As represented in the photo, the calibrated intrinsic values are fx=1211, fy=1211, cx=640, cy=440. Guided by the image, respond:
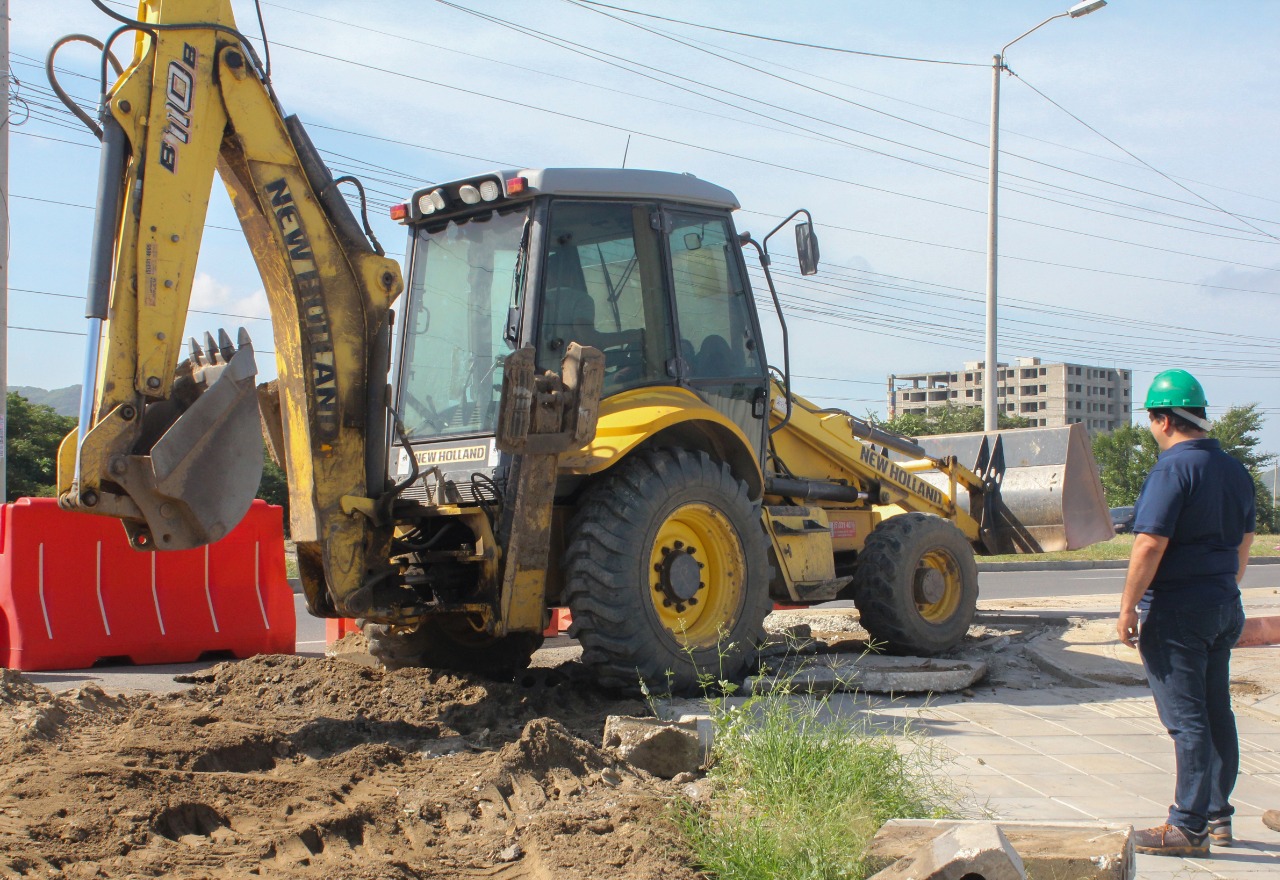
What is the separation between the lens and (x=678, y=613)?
6.76 metres

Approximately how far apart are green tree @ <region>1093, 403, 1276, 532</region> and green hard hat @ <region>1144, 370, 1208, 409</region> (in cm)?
3819

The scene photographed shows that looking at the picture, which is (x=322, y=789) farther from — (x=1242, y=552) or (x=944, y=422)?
(x=944, y=422)

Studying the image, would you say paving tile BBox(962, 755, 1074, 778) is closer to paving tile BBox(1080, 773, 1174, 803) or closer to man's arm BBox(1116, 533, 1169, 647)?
paving tile BBox(1080, 773, 1174, 803)

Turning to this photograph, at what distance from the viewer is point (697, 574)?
681cm

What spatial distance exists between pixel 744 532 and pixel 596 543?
1.13 meters

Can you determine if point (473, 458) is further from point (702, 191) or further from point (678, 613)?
point (702, 191)

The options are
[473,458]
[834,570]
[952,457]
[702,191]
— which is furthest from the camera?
[952,457]

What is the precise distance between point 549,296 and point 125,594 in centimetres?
424

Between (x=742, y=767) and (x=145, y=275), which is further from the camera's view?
(x=145, y=275)

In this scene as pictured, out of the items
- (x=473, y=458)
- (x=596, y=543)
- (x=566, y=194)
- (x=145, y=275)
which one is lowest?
(x=596, y=543)

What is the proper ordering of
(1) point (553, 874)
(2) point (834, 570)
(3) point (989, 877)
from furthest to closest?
(2) point (834, 570) → (1) point (553, 874) → (3) point (989, 877)

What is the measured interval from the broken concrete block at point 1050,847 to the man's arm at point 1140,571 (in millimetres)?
1013

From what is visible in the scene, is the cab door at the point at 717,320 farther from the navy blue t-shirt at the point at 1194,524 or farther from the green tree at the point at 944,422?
the green tree at the point at 944,422

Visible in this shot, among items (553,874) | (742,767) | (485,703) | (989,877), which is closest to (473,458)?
(485,703)
